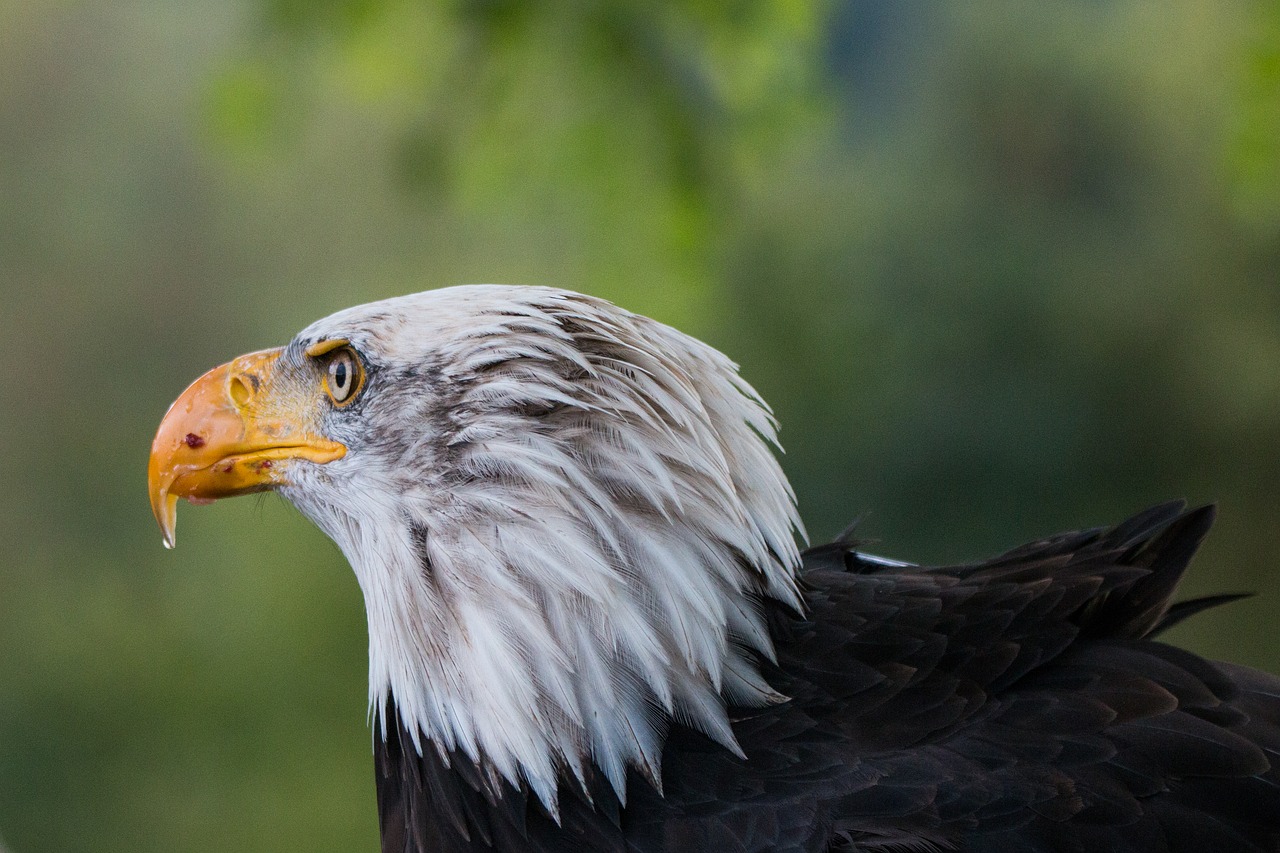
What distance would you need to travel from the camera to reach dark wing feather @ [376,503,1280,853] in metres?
1.14

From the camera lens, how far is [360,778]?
16.1 feet

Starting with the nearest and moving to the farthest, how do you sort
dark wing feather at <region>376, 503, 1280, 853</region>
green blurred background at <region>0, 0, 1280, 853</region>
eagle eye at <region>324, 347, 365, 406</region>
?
dark wing feather at <region>376, 503, 1280, 853</region> → eagle eye at <region>324, 347, 365, 406</region> → green blurred background at <region>0, 0, 1280, 853</region>

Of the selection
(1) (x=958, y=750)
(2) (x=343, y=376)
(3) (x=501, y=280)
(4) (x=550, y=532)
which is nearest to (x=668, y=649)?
(4) (x=550, y=532)

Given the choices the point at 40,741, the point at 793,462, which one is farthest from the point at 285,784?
the point at 793,462

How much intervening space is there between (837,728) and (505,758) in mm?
341

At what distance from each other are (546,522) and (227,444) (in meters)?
0.43

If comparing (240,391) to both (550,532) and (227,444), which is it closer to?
(227,444)

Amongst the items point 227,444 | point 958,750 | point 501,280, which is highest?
point 227,444

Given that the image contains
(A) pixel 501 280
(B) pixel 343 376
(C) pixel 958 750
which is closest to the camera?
(C) pixel 958 750

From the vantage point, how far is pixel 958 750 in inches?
46.9

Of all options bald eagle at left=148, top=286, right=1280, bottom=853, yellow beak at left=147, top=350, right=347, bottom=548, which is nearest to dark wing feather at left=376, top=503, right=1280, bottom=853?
bald eagle at left=148, top=286, right=1280, bottom=853

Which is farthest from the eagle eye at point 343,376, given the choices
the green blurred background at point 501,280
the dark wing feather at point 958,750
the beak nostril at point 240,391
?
the green blurred background at point 501,280

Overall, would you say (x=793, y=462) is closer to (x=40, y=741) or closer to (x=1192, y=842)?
(x=40, y=741)

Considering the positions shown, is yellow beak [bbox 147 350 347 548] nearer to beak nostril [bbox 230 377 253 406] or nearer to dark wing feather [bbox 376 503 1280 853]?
beak nostril [bbox 230 377 253 406]
